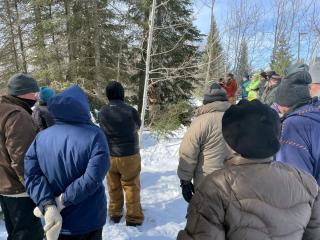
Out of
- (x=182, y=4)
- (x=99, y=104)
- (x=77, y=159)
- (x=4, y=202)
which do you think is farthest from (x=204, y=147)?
(x=182, y=4)

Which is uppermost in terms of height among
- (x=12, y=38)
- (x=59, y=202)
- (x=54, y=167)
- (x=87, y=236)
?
(x=12, y=38)

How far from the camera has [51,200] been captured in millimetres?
2924

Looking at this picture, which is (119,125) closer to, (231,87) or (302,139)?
(302,139)

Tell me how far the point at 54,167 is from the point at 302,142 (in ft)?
6.21

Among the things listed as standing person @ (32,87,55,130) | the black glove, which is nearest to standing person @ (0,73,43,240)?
standing person @ (32,87,55,130)

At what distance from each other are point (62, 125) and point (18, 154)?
27.8 inches

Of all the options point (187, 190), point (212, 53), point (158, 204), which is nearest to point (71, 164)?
point (187, 190)

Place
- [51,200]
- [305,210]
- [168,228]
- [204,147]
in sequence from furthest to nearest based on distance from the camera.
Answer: [168,228] → [204,147] → [51,200] → [305,210]

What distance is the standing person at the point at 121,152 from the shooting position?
17.1ft

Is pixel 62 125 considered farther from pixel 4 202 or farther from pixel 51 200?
pixel 4 202

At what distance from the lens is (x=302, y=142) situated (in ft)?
8.52

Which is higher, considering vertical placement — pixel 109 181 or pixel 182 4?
pixel 182 4

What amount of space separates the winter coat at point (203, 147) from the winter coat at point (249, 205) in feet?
6.82

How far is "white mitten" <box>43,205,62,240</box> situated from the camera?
9.43 ft
